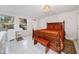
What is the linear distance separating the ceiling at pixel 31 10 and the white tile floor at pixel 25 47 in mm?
362

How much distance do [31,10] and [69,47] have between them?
0.75 metres

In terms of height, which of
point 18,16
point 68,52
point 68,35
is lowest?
point 68,52

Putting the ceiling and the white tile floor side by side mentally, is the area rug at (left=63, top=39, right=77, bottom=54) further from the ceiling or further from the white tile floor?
the ceiling

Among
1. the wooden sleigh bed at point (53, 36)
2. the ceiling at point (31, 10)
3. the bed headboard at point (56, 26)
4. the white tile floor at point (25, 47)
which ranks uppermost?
the ceiling at point (31, 10)

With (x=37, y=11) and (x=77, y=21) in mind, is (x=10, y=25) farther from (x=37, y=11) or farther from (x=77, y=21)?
(x=77, y=21)

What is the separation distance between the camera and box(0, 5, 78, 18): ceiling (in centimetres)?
135

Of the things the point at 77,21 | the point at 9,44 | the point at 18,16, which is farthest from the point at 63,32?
the point at 9,44

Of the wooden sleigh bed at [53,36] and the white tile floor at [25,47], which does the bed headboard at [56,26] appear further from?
the white tile floor at [25,47]

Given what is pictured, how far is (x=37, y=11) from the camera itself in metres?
1.41

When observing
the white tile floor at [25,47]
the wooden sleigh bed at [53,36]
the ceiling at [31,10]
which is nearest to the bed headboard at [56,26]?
the wooden sleigh bed at [53,36]

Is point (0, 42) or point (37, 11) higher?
point (37, 11)

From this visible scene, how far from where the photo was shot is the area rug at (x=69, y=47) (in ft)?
4.33

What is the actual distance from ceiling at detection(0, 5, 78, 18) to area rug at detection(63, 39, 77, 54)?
44cm
